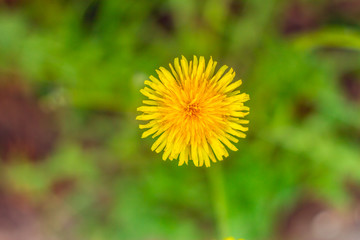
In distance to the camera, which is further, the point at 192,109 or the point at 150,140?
the point at 150,140

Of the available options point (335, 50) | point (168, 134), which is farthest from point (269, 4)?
point (168, 134)

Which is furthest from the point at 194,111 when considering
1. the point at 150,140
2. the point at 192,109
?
the point at 150,140

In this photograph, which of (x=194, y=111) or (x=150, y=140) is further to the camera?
(x=150, y=140)

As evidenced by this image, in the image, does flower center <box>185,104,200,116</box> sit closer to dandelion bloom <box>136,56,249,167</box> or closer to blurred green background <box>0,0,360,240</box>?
dandelion bloom <box>136,56,249,167</box>

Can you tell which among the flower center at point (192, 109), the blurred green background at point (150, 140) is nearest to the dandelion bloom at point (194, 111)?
the flower center at point (192, 109)

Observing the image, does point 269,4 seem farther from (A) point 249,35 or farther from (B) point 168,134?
(B) point 168,134

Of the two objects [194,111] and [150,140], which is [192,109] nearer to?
[194,111]

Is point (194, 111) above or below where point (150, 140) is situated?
below
